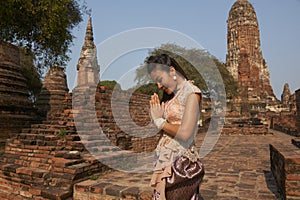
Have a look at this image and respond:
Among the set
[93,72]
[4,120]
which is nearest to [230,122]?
[93,72]

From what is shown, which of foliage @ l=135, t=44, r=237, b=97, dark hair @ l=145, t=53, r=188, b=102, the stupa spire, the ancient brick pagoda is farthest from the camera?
the ancient brick pagoda

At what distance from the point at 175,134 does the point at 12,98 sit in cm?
552

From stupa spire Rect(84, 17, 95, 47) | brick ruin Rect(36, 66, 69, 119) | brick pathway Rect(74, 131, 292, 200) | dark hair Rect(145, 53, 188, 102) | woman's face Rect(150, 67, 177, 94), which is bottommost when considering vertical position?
brick pathway Rect(74, 131, 292, 200)

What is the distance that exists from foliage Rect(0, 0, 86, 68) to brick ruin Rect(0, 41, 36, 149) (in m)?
0.86

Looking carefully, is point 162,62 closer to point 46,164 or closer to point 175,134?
point 175,134

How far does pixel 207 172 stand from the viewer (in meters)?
4.03

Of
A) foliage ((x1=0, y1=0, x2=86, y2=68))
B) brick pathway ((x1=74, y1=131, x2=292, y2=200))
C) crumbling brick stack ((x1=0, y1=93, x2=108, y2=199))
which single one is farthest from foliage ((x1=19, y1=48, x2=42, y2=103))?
brick pathway ((x1=74, y1=131, x2=292, y2=200))

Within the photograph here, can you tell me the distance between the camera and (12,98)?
5938 millimetres

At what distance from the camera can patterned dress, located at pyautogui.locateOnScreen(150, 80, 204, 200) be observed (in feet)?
5.44

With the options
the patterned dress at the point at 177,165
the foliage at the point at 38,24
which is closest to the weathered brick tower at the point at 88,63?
the foliage at the point at 38,24

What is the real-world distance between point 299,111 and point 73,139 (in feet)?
21.3

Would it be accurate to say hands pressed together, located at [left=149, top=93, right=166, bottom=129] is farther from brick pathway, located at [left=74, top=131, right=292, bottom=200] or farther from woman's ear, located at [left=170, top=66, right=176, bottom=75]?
A: brick pathway, located at [left=74, top=131, right=292, bottom=200]

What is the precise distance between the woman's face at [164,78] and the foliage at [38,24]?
5385mm

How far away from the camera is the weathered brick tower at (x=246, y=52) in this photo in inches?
949
